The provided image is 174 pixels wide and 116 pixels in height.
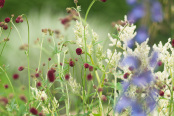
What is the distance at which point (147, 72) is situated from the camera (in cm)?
100

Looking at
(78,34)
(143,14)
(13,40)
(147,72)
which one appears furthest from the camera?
(13,40)

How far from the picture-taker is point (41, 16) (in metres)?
4.46

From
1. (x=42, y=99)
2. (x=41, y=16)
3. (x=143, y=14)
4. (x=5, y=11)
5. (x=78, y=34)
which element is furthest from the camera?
(x=5, y=11)

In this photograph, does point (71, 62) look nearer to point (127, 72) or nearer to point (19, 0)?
point (127, 72)

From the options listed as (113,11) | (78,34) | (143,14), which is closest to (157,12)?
(143,14)

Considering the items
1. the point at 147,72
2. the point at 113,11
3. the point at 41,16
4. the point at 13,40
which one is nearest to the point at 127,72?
the point at 147,72

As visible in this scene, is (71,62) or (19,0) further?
(19,0)

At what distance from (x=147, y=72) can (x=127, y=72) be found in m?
0.26

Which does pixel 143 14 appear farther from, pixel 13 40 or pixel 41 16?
pixel 41 16

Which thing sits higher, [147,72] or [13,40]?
[147,72]

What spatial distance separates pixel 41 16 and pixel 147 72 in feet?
11.8

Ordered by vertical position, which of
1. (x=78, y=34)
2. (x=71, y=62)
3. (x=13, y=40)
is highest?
(x=78, y=34)

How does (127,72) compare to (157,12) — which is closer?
(157,12)

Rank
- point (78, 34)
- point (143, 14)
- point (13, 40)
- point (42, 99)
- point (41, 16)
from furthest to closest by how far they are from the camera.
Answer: point (41, 16)
point (13, 40)
point (78, 34)
point (42, 99)
point (143, 14)
